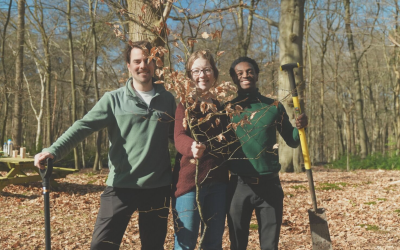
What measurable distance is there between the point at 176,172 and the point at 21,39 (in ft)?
36.3

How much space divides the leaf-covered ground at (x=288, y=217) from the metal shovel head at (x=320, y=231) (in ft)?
4.34

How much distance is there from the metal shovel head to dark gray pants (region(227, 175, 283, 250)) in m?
0.54

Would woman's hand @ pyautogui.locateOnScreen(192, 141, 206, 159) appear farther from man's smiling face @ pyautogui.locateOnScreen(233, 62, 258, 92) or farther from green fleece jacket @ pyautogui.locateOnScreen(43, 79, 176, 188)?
man's smiling face @ pyautogui.locateOnScreen(233, 62, 258, 92)

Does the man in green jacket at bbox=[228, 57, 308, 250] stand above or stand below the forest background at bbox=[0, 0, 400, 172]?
below

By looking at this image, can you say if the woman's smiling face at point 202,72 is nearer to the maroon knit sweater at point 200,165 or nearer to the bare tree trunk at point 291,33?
the maroon knit sweater at point 200,165

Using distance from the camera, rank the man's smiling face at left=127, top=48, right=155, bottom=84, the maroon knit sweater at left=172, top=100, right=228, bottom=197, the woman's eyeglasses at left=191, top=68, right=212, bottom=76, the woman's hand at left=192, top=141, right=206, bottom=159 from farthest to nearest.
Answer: the man's smiling face at left=127, top=48, right=155, bottom=84, the woman's eyeglasses at left=191, top=68, right=212, bottom=76, the maroon knit sweater at left=172, top=100, right=228, bottom=197, the woman's hand at left=192, top=141, right=206, bottom=159

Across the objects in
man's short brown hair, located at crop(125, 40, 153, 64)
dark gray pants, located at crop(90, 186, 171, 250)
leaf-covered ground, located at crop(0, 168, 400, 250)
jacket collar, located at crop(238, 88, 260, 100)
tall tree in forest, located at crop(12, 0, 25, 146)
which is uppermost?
tall tree in forest, located at crop(12, 0, 25, 146)

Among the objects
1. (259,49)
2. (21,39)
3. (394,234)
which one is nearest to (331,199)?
(394,234)

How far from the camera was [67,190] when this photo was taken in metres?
8.09

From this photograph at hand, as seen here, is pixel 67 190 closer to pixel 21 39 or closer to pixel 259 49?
pixel 21 39

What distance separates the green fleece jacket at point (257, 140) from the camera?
8.73ft

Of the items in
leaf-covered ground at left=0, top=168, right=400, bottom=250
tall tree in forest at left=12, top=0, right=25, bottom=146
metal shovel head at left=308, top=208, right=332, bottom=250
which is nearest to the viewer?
metal shovel head at left=308, top=208, right=332, bottom=250

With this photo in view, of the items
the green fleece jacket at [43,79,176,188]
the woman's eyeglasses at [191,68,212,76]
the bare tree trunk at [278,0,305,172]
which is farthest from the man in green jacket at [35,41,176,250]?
the bare tree trunk at [278,0,305,172]

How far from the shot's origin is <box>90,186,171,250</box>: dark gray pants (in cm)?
254
